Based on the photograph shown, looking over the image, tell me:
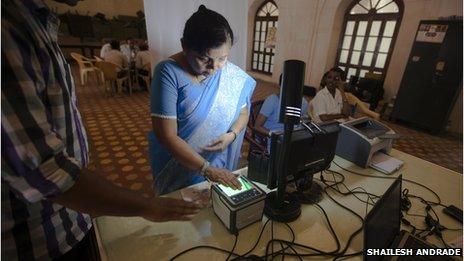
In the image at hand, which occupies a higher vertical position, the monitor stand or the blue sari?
the blue sari

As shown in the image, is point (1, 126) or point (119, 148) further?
point (119, 148)

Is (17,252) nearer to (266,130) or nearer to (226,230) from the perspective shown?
(226,230)

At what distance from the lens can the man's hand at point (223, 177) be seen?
2.90ft

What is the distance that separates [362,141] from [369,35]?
14.8 feet

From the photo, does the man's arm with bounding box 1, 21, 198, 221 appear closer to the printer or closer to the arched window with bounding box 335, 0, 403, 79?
the printer

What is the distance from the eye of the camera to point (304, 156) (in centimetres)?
92

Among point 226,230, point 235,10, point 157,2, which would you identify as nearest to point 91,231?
point 226,230

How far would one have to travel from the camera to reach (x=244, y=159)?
2719mm

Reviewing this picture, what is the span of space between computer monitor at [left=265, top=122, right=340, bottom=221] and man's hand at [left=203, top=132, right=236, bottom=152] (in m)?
0.40

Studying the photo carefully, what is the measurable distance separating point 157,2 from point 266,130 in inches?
47.7

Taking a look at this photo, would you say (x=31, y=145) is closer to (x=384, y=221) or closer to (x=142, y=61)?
(x=384, y=221)

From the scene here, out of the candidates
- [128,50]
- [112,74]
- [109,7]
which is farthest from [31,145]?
[109,7]

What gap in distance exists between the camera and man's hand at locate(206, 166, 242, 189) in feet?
2.90

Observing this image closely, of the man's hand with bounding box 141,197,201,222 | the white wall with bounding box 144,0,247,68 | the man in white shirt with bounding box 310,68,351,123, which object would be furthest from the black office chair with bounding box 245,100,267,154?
the man's hand with bounding box 141,197,201,222
